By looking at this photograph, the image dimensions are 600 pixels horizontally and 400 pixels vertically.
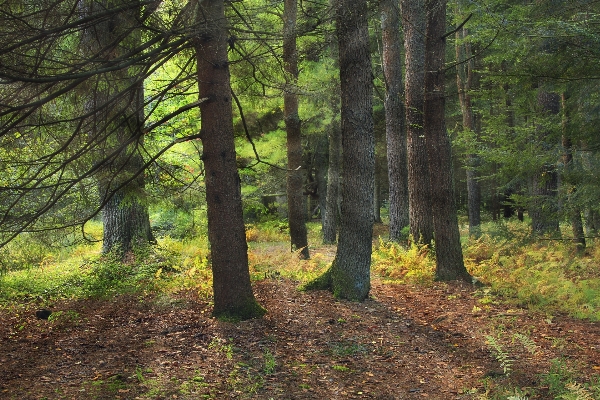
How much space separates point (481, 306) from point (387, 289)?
6.11 ft

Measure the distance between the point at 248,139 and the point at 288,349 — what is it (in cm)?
383

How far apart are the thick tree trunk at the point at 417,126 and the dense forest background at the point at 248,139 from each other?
0.04 meters

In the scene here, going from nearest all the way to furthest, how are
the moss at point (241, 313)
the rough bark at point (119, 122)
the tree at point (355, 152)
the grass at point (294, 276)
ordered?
the rough bark at point (119, 122) < the grass at point (294, 276) < the moss at point (241, 313) < the tree at point (355, 152)

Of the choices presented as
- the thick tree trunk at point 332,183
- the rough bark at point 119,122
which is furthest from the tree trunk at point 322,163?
the rough bark at point 119,122

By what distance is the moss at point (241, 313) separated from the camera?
23.9 ft

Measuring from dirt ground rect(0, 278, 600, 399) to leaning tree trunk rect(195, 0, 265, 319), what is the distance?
86 cm

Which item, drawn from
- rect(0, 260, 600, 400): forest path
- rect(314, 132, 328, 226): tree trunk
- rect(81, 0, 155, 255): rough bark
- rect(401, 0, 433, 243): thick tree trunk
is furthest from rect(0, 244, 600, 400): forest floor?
rect(314, 132, 328, 226): tree trunk

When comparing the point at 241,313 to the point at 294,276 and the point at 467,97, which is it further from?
the point at 467,97

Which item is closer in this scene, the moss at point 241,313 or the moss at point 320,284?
the moss at point 241,313

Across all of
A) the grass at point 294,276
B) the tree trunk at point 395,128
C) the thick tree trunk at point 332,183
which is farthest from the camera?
the thick tree trunk at point 332,183

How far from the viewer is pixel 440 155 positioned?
9.83 metres

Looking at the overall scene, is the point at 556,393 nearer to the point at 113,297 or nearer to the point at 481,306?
the point at 481,306

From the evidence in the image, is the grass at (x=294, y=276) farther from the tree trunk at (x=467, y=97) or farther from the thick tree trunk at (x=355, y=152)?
the tree trunk at (x=467, y=97)

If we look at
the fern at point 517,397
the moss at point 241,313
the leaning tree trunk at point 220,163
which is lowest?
the fern at point 517,397
